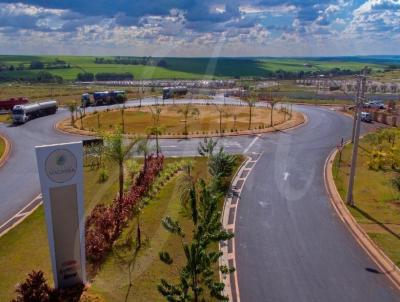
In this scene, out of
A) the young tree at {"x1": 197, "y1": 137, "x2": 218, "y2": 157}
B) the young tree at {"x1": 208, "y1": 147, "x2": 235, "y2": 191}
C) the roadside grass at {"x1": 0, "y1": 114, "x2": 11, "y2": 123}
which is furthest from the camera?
the roadside grass at {"x1": 0, "y1": 114, "x2": 11, "y2": 123}

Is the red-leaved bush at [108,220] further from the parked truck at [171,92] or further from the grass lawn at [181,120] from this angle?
the parked truck at [171,92]

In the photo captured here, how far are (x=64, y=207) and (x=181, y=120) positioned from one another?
175 ft

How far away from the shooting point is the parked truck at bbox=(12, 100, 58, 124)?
6731 cm

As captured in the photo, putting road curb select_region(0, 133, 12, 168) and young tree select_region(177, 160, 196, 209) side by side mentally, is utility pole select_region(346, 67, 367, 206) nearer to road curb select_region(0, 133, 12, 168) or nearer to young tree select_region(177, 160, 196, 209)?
young tree select_region(177, 160, 196, 209)

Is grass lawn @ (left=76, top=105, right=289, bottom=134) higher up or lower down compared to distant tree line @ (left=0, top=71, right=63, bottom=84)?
lower down

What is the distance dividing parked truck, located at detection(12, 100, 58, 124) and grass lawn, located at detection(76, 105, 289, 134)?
8942 mm

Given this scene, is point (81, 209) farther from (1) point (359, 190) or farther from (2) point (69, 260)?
(1) point (359, 190)

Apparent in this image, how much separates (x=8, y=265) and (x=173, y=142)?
107ft

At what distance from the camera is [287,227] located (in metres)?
26.4

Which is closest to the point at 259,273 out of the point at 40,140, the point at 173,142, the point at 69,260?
the point at 69,260

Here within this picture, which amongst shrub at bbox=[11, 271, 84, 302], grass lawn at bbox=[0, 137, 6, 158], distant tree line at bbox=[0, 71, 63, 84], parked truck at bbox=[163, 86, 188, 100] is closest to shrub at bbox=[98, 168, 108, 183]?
grass lawn at bbox=[0, 137, 6, 158]

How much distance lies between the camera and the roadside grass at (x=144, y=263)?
61.2 feet

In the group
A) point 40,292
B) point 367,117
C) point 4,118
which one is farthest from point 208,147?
point 4,118

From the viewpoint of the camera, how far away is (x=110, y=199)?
3108 cm
